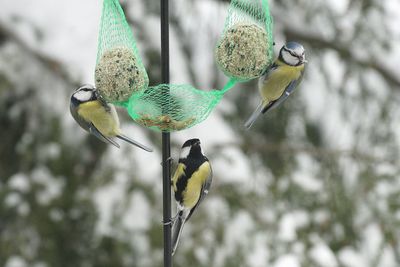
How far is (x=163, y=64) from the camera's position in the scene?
1.10 m

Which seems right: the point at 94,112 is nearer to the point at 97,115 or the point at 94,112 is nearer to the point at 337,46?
the point at 97,115

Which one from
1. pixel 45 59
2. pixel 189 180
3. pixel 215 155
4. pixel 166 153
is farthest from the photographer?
pixel 215 155

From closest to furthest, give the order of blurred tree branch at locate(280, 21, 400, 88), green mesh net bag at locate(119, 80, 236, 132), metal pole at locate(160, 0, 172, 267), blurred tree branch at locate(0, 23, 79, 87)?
metal pole at locate(160, 0, 172, 267), green mesh net bag at locate(119, 80, 236, 132), blurred tree branch at locate(0, 23, 79, 87), blurred tree branch at locate(280, 21, 400, 88)

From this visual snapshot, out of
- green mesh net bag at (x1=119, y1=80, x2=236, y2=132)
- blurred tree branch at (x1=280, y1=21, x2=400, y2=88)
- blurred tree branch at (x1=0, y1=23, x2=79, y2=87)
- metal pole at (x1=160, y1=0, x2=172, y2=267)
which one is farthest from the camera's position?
blurred tree branch at (x1=280, y1=21, x2=400, y2=88)

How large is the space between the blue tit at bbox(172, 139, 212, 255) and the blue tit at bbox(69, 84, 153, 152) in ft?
0.41

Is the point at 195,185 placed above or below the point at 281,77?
below

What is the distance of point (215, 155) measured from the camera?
242 cm

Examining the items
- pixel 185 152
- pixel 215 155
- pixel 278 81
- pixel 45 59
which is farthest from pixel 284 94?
pixel 45 59

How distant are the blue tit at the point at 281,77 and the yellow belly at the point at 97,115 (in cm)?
29

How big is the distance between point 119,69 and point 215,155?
122 centimetres

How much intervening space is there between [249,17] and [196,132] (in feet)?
3.82

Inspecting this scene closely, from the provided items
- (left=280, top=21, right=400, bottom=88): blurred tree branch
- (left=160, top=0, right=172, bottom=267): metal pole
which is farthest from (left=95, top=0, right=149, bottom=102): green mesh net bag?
(left=280, top=21, right=400, bottom=88): blurred tree branch

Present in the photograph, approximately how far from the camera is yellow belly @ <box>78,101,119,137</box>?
123 cm

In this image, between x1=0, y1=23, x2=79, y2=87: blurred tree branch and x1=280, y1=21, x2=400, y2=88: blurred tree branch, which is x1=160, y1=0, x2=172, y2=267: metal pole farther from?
x1=280, y1=21, x2=400, y2=88: blurred tree branch
